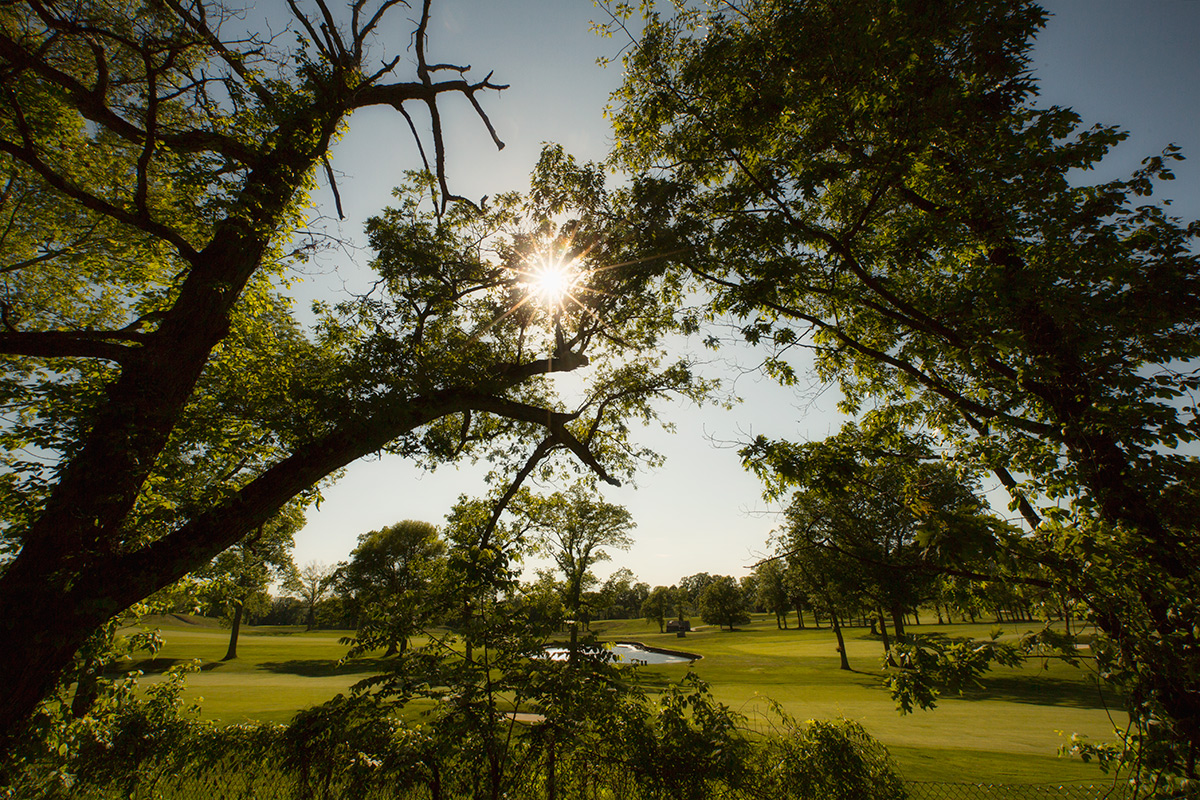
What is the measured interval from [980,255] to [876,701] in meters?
19.8

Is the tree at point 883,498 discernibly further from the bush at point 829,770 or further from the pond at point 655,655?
the pond at point 655,655

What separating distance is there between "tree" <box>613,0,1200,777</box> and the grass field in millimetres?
850

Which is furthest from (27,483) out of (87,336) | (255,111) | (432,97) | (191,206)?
(432,97)

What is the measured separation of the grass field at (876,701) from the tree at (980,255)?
0.85 m

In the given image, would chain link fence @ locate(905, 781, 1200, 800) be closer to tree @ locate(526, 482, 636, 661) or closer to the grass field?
the grass field

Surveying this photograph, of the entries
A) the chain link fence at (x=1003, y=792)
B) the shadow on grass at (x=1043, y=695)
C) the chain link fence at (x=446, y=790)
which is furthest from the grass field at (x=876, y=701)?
the chain link fence at (x=1003, y=792)

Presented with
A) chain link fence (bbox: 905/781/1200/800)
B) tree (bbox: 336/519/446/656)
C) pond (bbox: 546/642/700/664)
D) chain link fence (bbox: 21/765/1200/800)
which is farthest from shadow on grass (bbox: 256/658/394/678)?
chain link fence (bbox: 905/781/1200/800)

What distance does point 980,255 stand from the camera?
4875 millimetres

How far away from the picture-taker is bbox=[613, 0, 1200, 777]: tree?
314 cm

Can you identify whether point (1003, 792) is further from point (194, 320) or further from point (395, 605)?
point (194, 320)

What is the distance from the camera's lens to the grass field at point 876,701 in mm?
9461

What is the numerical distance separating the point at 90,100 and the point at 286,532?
11004mm

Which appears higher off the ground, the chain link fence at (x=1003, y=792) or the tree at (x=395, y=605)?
the tree at (x=395, y=605)

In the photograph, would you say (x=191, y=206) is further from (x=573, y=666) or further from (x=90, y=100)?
(x=573, y=666)
